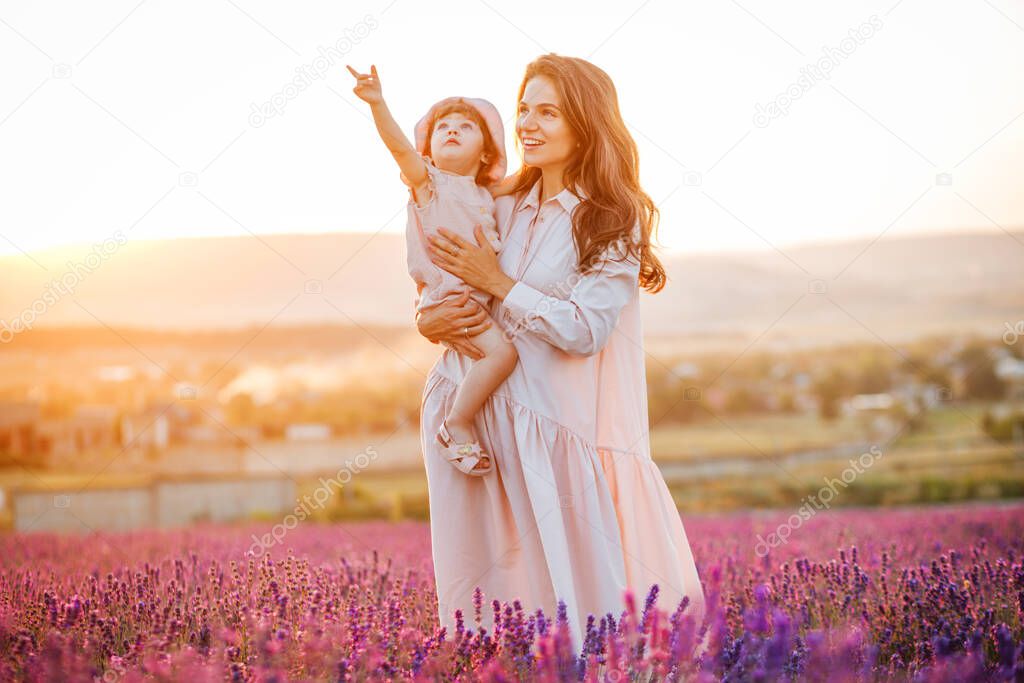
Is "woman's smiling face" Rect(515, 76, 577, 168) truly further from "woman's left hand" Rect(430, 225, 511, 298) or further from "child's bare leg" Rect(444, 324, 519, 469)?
"child's bare leg" Rect(444, 324, 519, 469)

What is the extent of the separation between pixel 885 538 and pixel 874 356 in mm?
16224

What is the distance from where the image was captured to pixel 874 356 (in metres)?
21.0

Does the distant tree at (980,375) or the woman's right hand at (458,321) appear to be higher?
the distant tree at (980,375)

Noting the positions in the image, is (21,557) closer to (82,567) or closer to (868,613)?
(82,567)

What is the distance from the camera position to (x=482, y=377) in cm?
293

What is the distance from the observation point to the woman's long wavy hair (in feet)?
9.73

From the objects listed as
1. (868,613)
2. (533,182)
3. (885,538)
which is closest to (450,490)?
(533,182)

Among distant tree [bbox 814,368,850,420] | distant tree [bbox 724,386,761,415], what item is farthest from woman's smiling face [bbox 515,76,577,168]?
distant tree [bbox 814,368,850,420]

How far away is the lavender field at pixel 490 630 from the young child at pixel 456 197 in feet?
1.79

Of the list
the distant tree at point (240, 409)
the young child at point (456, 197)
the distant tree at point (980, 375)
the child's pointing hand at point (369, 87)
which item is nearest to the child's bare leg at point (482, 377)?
the young child at point (456, 197)

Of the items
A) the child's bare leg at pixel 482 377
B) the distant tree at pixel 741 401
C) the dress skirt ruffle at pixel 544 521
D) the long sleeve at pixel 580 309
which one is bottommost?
the dress skirt ruffle at pixel 544 521

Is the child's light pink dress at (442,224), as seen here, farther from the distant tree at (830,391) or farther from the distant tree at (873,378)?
the distant tree at (873,378)

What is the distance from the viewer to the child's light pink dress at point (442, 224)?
9.89 feet

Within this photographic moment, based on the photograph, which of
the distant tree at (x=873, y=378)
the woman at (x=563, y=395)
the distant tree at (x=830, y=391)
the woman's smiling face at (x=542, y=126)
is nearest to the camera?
the woman at (x=563, y=395)
